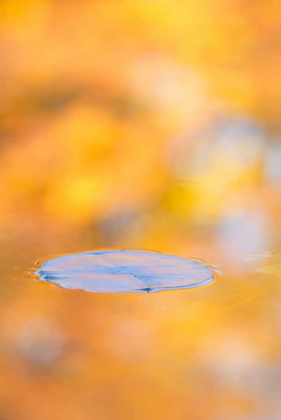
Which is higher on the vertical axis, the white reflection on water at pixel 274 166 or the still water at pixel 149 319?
the white reflection on water at pixel 274 166

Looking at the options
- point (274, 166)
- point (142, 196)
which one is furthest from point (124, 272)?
point (274, 166)

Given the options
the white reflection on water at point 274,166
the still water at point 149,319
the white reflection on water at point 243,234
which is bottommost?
the still water at point 149,319

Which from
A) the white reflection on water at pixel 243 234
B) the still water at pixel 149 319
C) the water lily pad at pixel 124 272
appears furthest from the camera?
the white reflection on water at pixel 243 234

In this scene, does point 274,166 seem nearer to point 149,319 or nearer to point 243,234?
point 243,234

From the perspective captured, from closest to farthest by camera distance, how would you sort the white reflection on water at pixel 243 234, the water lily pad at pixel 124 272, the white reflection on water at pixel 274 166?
→ the water lily pad at pixel 124 272 < the white reflection on water at pixel 243 234 < the white reflection on water at pixel 274 166

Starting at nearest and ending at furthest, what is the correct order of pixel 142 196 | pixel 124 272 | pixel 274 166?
pixel 124 272 < pixel 142 196 < pixel 274 166

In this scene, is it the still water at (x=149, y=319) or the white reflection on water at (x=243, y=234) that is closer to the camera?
the still water at (x=149, y=319)

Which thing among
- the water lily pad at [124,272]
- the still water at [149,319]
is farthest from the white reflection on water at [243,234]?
the water lily pad at [124,272]

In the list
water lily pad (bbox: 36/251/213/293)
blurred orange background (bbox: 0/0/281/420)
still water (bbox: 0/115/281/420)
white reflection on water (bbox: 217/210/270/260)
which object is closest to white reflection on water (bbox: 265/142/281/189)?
blurred orange background (bbox: 0/0/281/420)

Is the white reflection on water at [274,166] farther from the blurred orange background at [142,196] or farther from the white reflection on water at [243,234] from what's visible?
the white reflection on water at [243,234]
